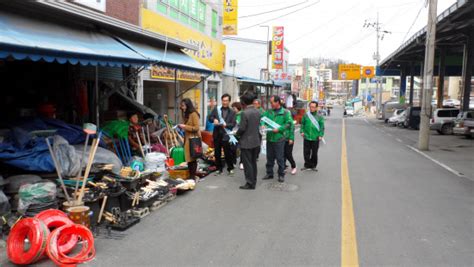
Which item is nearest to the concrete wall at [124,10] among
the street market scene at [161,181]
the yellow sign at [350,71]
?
the street market scene at [161,181]

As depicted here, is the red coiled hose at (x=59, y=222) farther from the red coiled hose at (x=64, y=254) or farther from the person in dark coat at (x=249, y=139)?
the person in dark coat at (x=249, y=139)

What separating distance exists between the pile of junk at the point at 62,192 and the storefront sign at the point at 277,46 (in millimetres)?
34679

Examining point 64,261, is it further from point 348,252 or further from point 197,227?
point 348,252

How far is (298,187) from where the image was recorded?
7875 millimetres

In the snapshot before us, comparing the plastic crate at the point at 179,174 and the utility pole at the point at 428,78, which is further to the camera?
the utility pole at the point at 428,78

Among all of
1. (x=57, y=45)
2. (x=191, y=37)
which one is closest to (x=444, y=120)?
(x=191, y=37)

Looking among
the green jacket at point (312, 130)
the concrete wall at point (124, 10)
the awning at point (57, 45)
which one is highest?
the concrete wall at point (124, 10)

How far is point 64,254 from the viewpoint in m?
Answer: 4.29

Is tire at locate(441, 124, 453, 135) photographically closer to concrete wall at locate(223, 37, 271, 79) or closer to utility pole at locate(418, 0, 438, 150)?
utility pole at locate(418, 0, 438, 150)

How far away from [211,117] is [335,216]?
4.23 meters

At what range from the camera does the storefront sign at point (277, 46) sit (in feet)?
132

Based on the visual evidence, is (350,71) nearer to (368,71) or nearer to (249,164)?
(368,71)

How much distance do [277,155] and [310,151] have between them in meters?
1.78

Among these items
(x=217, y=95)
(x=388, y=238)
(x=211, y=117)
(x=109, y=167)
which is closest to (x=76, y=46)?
(x=109, y=167)
